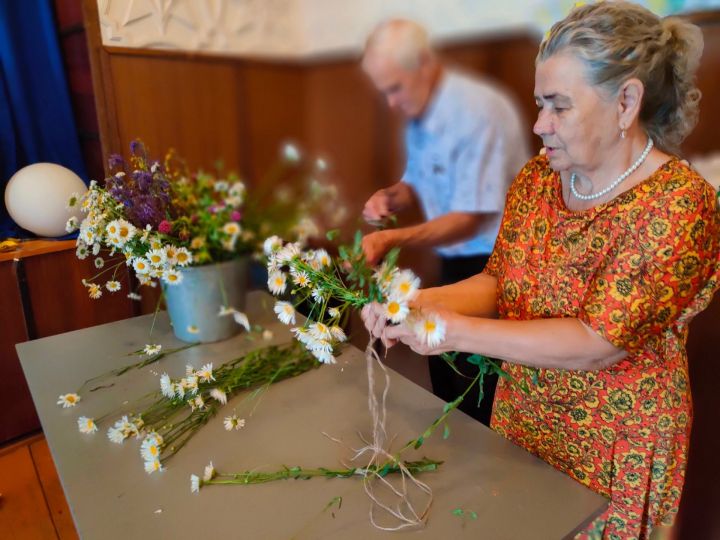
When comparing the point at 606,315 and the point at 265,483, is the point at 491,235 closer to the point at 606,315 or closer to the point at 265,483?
the point at 606,315

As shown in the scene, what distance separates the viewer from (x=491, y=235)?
3.51 ft

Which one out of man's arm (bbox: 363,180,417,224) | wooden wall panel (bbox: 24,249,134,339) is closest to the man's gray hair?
man's arm (bbox: 363,180,417,224)

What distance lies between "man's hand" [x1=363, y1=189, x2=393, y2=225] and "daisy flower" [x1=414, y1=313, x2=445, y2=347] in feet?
1.64

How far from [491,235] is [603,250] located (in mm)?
326

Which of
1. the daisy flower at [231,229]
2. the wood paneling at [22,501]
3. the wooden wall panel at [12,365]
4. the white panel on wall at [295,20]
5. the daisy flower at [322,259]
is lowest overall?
the wood paneling at [22,501]

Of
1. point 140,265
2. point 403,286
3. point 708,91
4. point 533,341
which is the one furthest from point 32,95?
point 708,91

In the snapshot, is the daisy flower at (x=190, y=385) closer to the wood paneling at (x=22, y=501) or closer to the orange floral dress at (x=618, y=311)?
the orange floral dress at (x=618, y=311)

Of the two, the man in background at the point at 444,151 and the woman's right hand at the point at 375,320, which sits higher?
the man in background at the point at 444,151

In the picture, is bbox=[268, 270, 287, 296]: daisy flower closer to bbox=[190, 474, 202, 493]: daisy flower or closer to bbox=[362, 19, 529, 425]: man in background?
bbox=[362, 19, 529, 425]: man in background

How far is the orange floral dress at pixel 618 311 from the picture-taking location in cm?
68

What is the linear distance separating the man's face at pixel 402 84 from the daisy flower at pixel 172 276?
0.58 meters

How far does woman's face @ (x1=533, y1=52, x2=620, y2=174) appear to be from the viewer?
713 millimetres

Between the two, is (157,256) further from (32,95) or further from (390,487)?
(32,95)

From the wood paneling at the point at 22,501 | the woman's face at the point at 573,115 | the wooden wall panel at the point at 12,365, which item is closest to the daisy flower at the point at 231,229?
the woman's face at the point at 573,115
